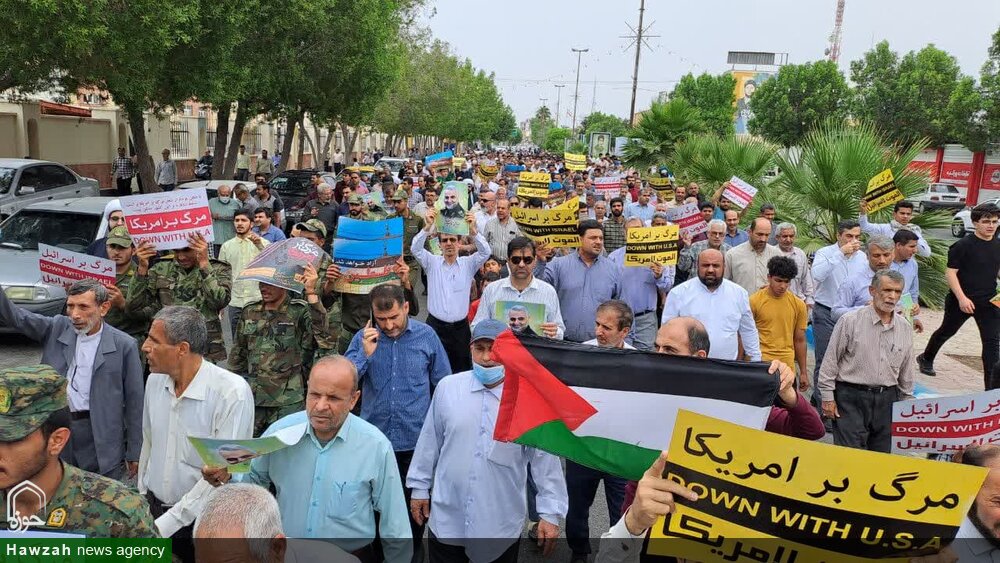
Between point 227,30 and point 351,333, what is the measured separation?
1210 centimetres

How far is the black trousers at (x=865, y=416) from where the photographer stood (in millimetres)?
5891

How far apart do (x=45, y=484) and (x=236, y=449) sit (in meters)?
0.66

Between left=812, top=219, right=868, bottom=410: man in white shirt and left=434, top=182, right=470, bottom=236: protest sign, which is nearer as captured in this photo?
left=434, top=182, right=470, bottom=236: protest sign

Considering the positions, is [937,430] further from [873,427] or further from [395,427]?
[395,427]

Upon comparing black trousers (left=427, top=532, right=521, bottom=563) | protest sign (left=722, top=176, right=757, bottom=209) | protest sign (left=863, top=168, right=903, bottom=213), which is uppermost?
protest sign (left=863, top=168, right=903, bottom=213)

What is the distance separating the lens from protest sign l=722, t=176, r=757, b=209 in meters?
12.2

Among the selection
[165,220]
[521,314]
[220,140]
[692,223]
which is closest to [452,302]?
[521,314]

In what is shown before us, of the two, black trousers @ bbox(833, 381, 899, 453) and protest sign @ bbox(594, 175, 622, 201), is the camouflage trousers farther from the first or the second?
protest sign @ bbox(594, 175, 622, 201)

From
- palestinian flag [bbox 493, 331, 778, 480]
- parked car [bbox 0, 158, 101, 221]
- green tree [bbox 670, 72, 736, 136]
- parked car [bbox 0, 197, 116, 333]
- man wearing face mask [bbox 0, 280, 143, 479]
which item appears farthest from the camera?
green tree [bbox 670, 72, 736, 136]

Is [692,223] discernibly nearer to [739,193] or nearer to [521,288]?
[739,193]

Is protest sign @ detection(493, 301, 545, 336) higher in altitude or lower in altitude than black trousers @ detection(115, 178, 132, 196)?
higher

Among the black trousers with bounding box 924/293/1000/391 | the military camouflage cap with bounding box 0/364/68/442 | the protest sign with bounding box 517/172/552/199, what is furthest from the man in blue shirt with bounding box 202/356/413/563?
the protest sign with bounding box 517/172/552/199

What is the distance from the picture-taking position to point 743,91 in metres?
108

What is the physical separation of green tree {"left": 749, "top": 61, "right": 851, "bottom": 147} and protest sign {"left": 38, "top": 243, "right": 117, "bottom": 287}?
46393 millimetres
